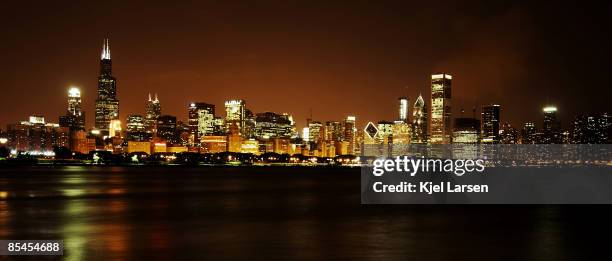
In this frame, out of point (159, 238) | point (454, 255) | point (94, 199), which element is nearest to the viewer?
point (454, 255)

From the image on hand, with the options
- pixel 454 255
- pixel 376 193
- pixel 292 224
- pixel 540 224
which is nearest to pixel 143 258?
pixel 454 255

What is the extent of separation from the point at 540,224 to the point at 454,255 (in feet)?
46.5

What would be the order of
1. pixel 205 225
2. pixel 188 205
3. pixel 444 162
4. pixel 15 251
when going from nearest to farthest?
pixel 15 251 < pixel 205 225 < pixel 444 162 < pixel 188 205

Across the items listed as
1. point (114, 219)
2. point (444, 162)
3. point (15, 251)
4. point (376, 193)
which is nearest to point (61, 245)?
point (15, 251)

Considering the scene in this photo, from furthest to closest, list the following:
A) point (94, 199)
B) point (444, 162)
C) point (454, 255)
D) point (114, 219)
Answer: point (94, 199), point (444, 162), point (114, 219), point (454, 255)

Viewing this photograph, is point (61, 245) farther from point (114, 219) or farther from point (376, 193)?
point (376, 193)

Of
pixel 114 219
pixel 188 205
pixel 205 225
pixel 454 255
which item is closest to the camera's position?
pixel 454 255

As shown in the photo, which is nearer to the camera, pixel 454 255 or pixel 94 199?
pixel 454 255

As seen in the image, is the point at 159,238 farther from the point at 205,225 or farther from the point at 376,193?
the point at 376,193

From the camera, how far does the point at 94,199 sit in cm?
5703

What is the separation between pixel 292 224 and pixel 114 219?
9799mm

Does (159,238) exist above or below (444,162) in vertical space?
below

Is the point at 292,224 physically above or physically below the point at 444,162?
below

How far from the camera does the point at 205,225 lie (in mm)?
35969
